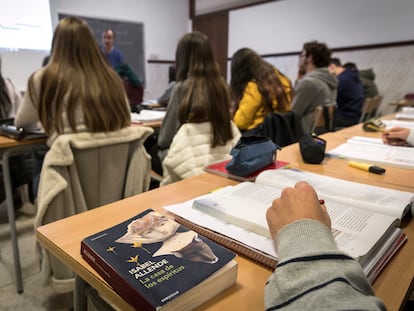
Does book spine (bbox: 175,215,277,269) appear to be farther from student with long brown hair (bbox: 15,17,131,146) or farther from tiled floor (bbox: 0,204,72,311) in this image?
tiled floor (bbox: 0,204,72,311)

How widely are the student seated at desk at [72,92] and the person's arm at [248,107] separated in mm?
918

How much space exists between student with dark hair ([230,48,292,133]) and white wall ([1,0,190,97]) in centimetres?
259

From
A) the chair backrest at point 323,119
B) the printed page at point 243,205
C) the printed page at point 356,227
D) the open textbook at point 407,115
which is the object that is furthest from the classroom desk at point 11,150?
the open textbook at point 407,115

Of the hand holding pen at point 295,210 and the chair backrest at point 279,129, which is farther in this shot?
the chair backrest at point 279,129

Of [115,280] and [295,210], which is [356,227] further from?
[115,280]

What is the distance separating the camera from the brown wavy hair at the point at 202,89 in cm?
165

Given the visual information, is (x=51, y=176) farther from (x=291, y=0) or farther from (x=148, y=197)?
(x=291, y=0)

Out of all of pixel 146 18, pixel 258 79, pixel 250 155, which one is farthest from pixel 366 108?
pixel 146 18

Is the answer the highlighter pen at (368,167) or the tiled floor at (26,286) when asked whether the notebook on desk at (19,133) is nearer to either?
the tiled floor at (26,286)

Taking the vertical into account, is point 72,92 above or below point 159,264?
above

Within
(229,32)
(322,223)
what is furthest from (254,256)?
(229,32)

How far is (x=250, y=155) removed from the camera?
3.33 ft

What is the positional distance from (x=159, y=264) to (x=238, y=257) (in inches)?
6.8

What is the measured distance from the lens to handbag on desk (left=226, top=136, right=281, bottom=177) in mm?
995
